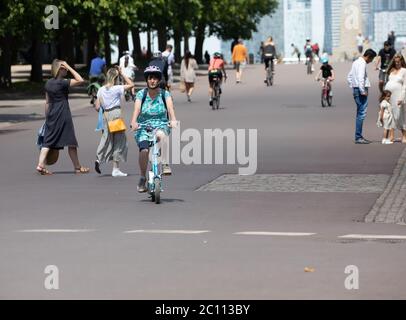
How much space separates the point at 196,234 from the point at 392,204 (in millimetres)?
3749

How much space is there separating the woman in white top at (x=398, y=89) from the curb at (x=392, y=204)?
22.1ft

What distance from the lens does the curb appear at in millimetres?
16062

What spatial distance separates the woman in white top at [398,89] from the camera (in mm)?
28312

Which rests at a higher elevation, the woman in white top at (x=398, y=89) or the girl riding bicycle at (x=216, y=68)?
the woman in white top at (x=398, y=89)

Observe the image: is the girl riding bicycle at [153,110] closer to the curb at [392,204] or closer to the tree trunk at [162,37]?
the curb at [392,204]

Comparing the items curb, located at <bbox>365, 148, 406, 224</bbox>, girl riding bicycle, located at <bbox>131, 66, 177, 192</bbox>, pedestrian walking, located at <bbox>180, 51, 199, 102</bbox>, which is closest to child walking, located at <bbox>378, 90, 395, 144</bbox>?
curb, located at <bbox>365, 148, 406, 224</bbox>

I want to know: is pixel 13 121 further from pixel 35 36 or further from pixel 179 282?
pixel 179 282

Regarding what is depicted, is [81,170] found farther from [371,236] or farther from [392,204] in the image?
[371,236]

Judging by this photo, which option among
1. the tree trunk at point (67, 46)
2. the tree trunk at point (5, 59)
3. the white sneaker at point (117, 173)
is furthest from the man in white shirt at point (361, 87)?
the tree trunk at point (67, 46)

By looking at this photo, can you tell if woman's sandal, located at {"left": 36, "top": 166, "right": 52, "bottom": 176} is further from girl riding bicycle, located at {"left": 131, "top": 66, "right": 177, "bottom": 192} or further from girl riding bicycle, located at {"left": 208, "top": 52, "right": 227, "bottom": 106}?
girl riding bicycle, located at {"left": 208, "top": 52, "right": 227, "bottom": 106}

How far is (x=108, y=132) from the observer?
2192 centimetres

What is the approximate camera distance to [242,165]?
23109 millimetres
